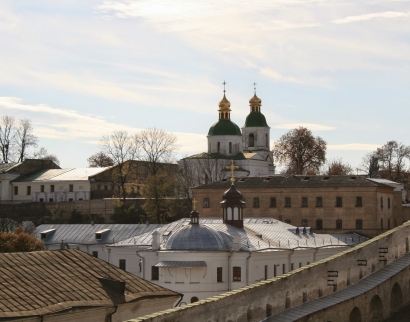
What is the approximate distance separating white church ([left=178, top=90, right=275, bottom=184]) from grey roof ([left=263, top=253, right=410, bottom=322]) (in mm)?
58535

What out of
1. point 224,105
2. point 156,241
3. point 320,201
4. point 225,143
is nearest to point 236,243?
point 156,241

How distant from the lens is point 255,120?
309 feet

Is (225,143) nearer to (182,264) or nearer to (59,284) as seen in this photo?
(182,264)

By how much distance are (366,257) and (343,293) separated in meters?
2.29

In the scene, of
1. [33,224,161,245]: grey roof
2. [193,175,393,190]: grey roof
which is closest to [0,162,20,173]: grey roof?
[193,175,393,190]: grey roof

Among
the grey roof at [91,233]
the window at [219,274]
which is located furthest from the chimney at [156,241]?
the grey roof at [91,233]

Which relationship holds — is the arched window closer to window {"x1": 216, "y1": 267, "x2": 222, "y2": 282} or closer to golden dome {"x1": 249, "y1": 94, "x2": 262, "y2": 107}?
golden dome {"x1": 249, "y1": 94, "x2": 262, "y2": 107}

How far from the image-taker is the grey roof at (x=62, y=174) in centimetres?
8512

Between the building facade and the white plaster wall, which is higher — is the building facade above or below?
below

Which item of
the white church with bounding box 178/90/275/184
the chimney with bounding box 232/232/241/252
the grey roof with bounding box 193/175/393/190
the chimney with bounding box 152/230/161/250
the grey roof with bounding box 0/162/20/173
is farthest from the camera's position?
the grey roof with bounding box 0/162/20/173

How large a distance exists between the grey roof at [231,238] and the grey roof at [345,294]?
60.3 feet

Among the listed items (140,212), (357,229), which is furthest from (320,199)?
(140,212)

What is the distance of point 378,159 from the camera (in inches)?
3777

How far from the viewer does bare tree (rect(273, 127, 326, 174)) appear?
304 ft
